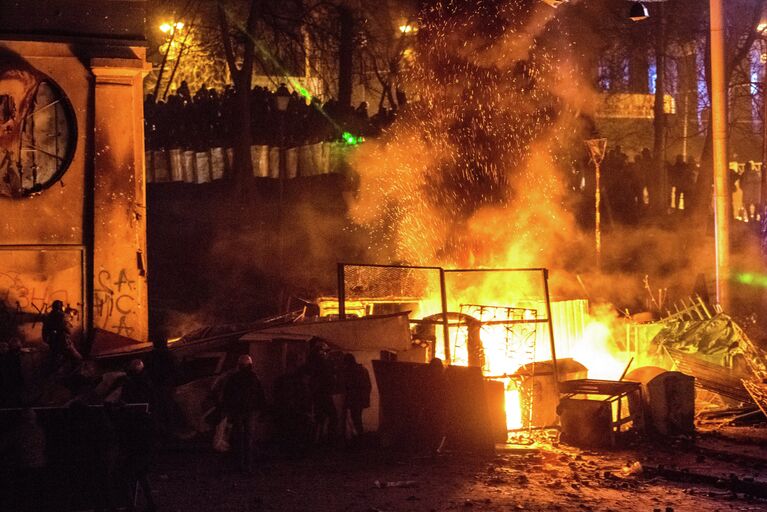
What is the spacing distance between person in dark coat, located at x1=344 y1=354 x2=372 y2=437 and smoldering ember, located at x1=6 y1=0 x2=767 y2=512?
3cm

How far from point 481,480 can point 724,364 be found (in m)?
5.69

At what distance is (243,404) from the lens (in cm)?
1112

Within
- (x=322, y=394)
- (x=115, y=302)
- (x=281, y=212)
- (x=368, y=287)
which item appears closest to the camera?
(x=322, y=394)

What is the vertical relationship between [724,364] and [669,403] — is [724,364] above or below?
above

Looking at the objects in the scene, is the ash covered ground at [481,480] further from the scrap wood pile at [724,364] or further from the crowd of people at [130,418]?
the scrap wood pile at [724,364]

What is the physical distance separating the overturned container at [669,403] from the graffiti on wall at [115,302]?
23.9ft

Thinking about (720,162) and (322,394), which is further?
(720,162)

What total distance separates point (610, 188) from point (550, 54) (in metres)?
4.29

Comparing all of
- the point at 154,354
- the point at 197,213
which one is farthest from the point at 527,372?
the point at 197,213

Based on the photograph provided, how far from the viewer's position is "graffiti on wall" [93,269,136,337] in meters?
14.4

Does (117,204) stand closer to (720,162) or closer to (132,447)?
(132,447)

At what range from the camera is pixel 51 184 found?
1439 centimetres

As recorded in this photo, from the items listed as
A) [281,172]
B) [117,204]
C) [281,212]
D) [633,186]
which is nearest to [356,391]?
[117,204]

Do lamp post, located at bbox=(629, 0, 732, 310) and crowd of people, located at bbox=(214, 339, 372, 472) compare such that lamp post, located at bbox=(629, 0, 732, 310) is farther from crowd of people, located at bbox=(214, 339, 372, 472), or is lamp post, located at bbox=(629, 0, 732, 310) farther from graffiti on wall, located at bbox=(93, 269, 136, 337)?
graffiti on wall, located at bbox=(93, 269, 136, 337)
